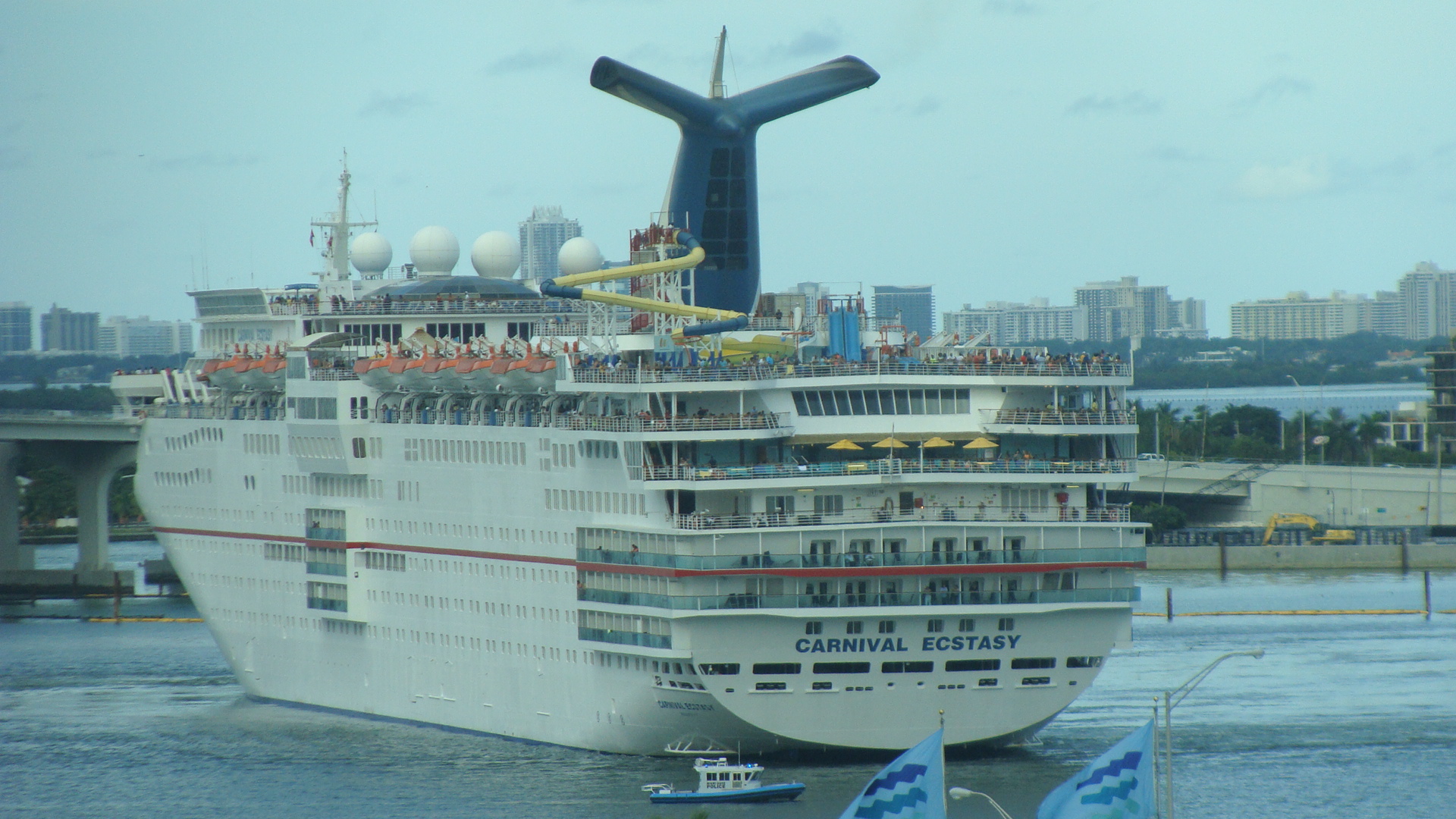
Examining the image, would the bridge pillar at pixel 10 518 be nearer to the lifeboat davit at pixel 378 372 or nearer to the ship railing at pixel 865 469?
the lifeboat davit at pixel 378 372

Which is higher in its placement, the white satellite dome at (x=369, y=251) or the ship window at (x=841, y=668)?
the white satellite dome at (x=369, y=251)

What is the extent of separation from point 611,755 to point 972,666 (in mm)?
8799

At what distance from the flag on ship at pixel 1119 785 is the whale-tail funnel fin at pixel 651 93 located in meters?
40.4

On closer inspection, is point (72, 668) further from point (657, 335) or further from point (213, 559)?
point (657, 335)

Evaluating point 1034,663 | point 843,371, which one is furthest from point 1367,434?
point 843,371

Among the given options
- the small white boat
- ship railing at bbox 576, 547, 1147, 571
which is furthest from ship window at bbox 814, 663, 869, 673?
the small white boat

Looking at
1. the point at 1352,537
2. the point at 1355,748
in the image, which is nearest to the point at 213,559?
the point at 1355,748

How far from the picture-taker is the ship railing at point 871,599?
4825cm

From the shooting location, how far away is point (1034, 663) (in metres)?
49.9

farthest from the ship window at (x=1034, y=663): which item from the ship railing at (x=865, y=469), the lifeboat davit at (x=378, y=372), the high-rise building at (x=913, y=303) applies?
the high-rise building at (x=913, y=303)

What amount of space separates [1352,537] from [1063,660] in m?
67.7

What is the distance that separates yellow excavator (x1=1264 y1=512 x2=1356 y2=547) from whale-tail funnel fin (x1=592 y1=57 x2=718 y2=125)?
50411 millimetres

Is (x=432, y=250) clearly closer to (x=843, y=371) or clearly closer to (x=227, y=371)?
(x=227, y=371)

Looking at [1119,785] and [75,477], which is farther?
[75,477]
